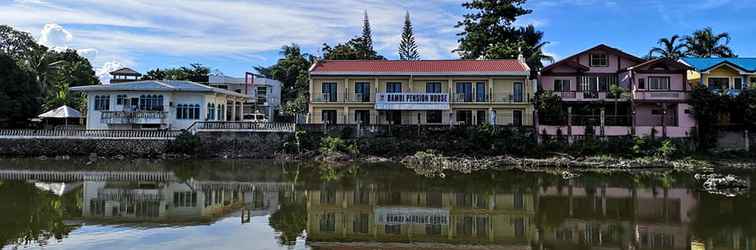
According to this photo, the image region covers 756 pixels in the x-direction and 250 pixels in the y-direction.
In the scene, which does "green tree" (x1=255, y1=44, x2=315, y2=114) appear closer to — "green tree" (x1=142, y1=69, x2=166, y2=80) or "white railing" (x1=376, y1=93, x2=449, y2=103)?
"green tree" (x1=142, y1=69, x2=166, y2=80)

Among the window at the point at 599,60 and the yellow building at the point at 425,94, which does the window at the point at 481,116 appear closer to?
the yellow building at the point at 425,94

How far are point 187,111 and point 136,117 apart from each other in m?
3.14

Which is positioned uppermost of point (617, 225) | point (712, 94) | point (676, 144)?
point (712, 94)

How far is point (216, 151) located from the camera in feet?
110

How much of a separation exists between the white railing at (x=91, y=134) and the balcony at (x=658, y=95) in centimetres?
2826

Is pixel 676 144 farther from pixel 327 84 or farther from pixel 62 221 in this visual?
pixel 62 221

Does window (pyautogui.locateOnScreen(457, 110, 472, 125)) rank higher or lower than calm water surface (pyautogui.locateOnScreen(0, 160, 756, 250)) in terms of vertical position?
higher

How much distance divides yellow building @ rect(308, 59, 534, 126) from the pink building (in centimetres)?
216

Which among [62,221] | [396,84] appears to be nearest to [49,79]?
[396,84]

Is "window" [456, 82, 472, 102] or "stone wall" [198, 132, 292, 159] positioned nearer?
"stone wall" [198, 132, 292, 159]

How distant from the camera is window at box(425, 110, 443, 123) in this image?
3600cm

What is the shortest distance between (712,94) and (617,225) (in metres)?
23.1

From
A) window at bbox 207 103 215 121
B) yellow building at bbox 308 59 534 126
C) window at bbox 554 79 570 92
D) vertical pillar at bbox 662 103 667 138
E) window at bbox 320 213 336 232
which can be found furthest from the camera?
window at bbox 207 103 215 121

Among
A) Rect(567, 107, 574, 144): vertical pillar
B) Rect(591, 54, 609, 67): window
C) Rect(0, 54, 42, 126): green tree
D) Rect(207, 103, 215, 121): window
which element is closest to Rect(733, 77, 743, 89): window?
Rect(591, 54, 609, 67): window
